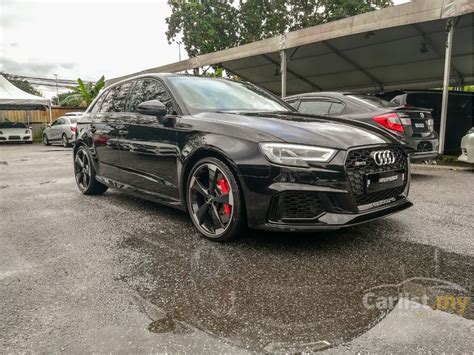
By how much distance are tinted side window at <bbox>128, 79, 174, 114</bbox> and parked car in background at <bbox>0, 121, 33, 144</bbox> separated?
19209mm

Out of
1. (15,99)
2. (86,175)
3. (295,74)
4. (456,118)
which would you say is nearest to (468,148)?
(456,118)

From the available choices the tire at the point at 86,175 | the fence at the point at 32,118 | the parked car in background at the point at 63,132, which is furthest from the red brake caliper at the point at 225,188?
the fence at the point at 32,118

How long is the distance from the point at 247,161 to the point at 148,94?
1.86 meters

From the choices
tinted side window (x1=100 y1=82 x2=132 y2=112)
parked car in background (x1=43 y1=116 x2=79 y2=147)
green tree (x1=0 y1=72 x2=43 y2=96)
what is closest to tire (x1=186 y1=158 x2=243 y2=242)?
tinted side window (x1=100 y1=82 x2=132 y2=112)

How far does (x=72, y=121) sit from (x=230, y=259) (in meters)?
17.8

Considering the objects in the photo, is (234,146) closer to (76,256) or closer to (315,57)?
(76,256)

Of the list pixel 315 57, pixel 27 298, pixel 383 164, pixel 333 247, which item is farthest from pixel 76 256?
pixel 315 57

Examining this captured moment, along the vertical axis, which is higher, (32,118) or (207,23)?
A: (207,23)

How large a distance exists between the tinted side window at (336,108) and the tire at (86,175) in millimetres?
3646

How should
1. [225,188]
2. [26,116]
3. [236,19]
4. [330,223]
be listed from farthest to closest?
[236,19], [26,116], [225,188], [330,223]

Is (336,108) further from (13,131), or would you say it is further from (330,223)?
(13,131)

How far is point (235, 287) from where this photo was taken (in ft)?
8.04

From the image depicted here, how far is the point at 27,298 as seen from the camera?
238 cm

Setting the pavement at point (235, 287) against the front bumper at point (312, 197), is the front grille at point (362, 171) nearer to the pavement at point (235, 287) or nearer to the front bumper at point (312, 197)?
the front bumper at point (312, 197)
